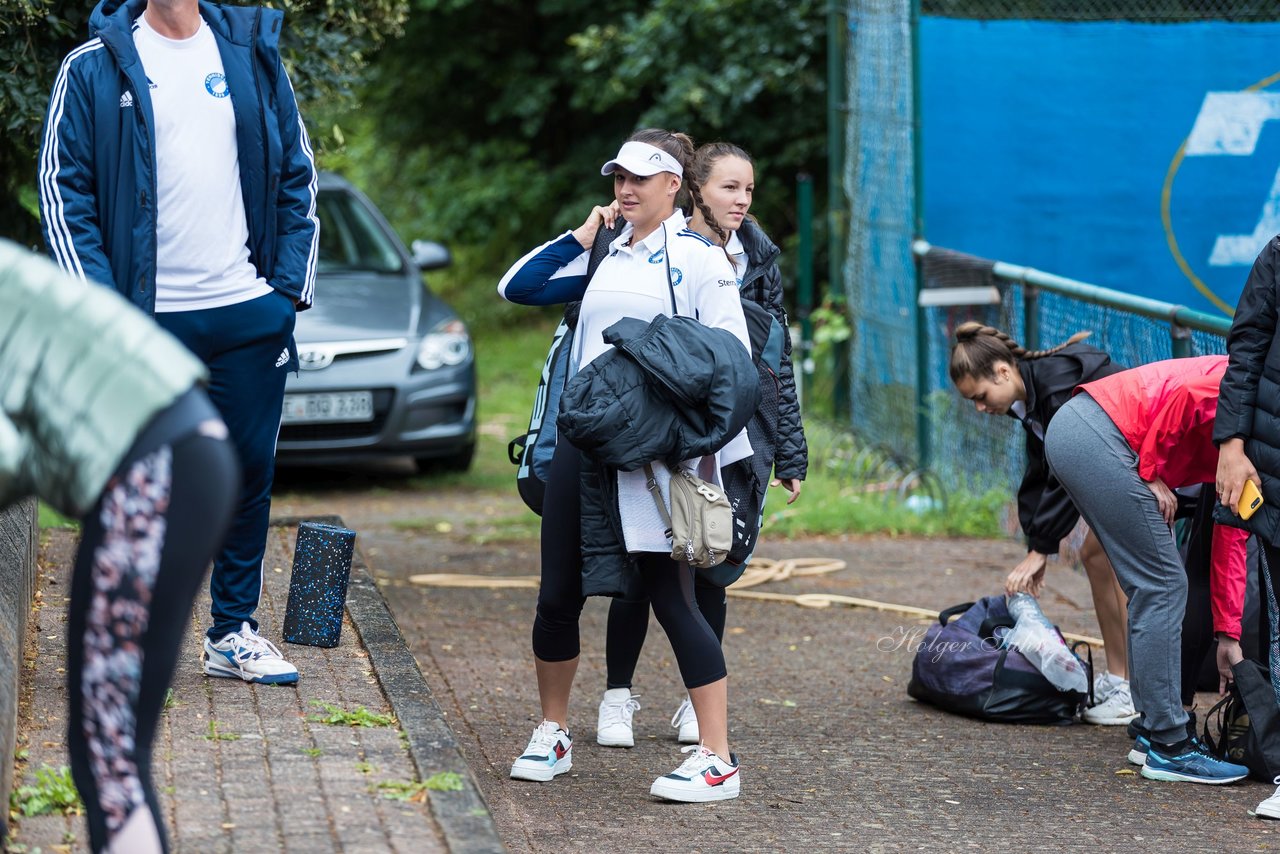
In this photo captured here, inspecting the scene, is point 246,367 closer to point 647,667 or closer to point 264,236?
point 264,236

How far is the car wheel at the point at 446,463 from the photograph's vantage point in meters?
10.8

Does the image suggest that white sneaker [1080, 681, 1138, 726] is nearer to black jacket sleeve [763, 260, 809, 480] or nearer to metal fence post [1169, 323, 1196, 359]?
black jacket sleeve [763, 260, 809, 480]

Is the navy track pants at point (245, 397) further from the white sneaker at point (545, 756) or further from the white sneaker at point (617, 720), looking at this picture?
the white sneaker at point (617, 720)

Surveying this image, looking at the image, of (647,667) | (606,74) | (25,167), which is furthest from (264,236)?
(606,74)

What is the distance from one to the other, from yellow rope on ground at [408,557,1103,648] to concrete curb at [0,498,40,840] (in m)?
2.19

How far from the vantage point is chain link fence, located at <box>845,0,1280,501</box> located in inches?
350

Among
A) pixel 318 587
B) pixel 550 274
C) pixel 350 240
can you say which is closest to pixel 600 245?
pixel 550 274

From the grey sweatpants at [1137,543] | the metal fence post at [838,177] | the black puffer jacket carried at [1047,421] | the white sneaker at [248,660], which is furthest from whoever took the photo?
the metal fence post at [838,177]

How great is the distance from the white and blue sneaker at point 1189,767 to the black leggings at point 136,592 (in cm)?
321

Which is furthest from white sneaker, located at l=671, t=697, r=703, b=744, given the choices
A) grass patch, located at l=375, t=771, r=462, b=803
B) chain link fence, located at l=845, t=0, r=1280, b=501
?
chain link fence, located at l=845, t=0, r=1280, b=501

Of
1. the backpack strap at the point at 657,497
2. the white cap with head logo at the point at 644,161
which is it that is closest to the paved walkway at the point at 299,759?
the backpack strap at the point at 657,497

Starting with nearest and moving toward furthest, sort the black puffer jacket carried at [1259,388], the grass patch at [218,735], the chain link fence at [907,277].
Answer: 1. the grass patch at [218,735]
2. the black puffer jacket carried at [1259,388]
3. the chain link fence at [907,277]

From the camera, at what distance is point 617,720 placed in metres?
5.32

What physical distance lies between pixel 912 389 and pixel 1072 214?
1.39m
